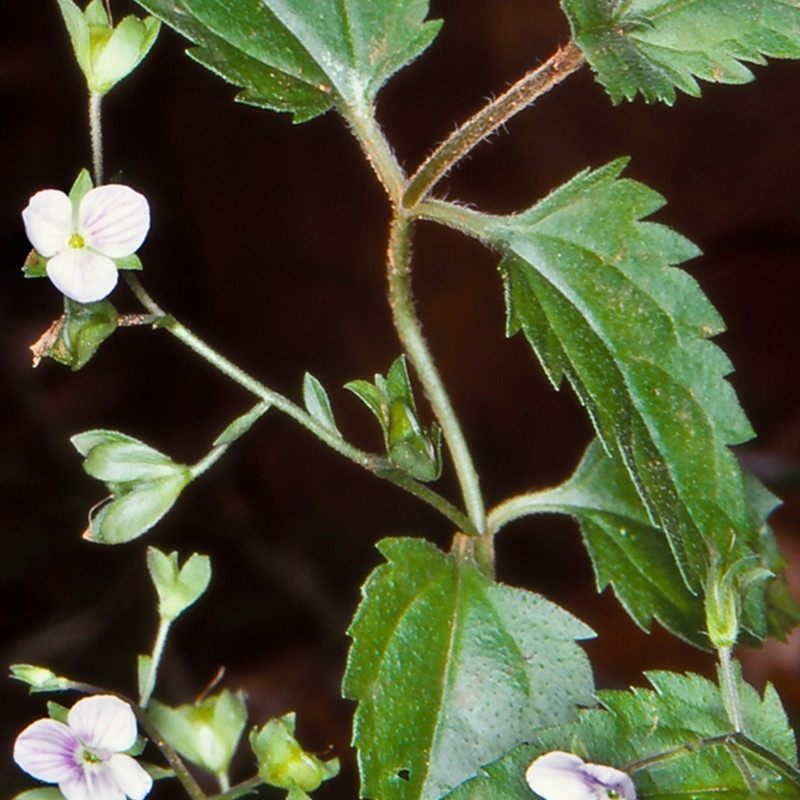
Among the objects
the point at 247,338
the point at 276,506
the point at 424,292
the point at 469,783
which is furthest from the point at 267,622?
the point at 469,783

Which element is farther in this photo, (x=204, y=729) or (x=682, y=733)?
(x=204, y=729)

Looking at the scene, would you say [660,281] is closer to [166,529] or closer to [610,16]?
[610,16]

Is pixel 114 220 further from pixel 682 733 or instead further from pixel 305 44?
pixel 682 733

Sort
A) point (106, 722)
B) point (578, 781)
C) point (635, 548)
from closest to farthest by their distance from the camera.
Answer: point (578, 781), point (106, 722), point (635, 548)

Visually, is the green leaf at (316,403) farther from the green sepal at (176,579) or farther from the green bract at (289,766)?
the green bract at (289,766)

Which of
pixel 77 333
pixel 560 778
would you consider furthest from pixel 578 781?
pixel 77 333

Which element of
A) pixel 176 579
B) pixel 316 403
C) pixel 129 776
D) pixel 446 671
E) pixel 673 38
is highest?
pixel 673 38
